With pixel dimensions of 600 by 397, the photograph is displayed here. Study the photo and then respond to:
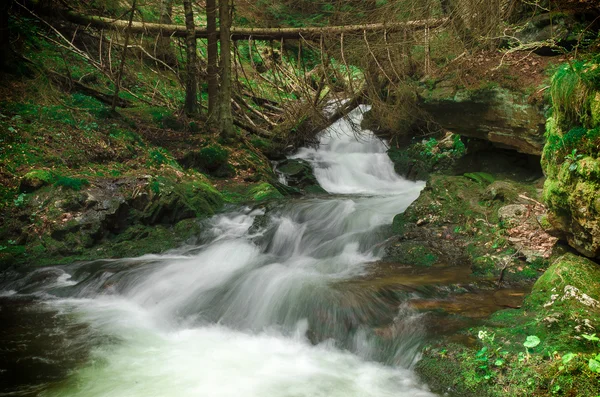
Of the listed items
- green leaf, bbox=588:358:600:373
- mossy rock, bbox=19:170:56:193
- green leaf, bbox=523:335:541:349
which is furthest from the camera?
mossy rock, bbox=19:170:56:193

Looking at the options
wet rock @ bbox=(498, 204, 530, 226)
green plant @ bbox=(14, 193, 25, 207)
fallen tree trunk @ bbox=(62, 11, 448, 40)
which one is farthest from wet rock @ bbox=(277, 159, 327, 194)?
green plant @ bbox=(14, 193, 25, 207)

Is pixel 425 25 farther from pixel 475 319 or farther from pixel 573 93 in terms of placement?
pixel 475 319

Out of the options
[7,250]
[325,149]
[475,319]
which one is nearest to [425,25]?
[325,149]

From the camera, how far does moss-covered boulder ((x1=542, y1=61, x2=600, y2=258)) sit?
183 inches

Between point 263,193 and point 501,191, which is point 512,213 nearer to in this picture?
point 501,191

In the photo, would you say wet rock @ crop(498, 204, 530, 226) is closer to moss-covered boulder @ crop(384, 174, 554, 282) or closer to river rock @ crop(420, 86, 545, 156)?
moss-covered boulder @ crop(384, 174, 554, 282)

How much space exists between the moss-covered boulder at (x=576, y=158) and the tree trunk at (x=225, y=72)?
24.4 ft

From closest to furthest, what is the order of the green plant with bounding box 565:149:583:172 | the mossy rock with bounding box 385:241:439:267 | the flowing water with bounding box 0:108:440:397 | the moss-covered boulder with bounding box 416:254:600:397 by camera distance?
the moss-covered boulder with bounding box 416:254:600:397 → the flowing water with bounding box 0:108:440:397 → the green plant with bounding box 565:149:583:172 → the mossy rock with bounding box 385:241:439:267

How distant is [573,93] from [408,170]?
28.4ft

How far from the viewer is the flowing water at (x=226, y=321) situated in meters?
4.51

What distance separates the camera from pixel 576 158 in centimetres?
490

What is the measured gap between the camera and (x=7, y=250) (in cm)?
716

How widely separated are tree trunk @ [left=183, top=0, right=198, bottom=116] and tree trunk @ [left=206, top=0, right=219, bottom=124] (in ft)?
1.21

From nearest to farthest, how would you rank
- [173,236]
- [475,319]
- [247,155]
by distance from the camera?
[475,319]
[173,236]
[247,155]
